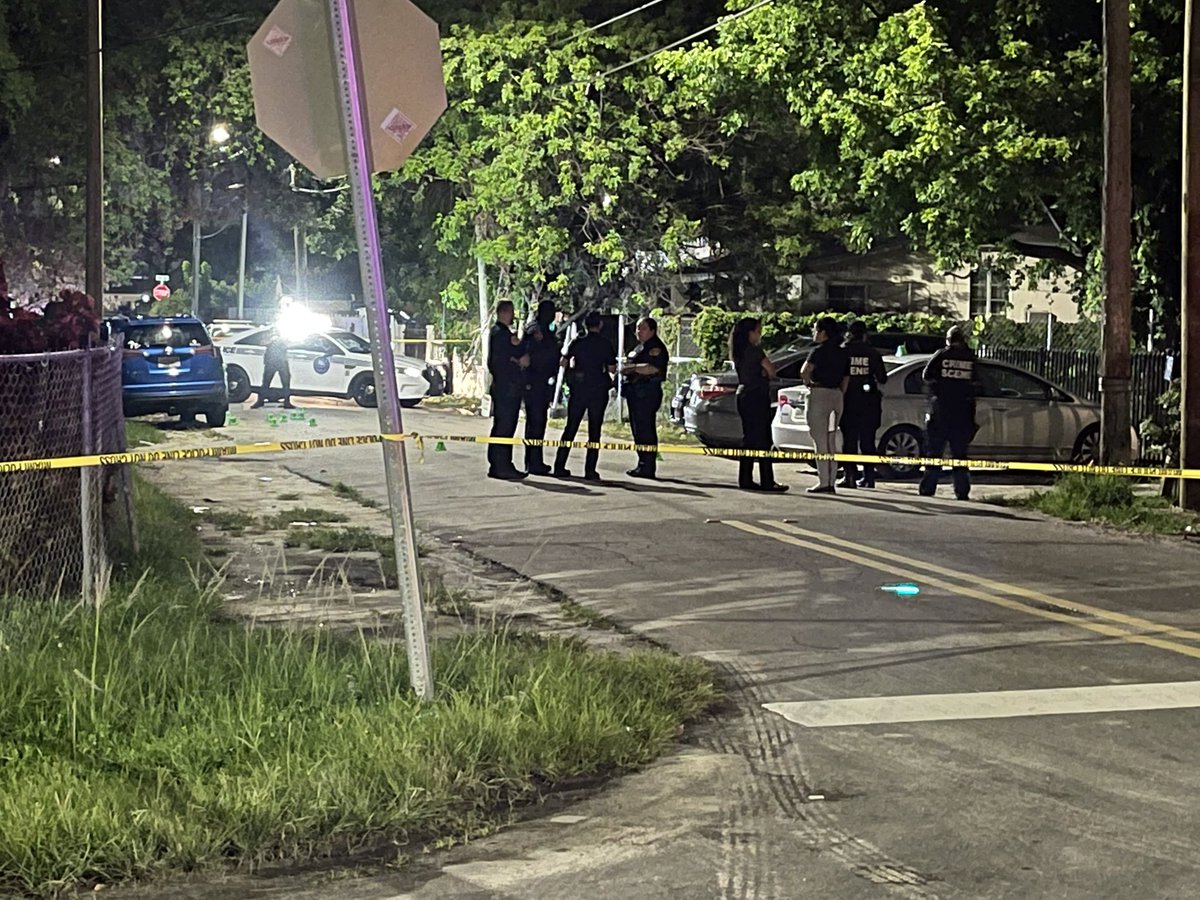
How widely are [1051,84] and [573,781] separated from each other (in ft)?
53.6

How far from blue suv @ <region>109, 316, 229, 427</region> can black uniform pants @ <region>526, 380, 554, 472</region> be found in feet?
29.1

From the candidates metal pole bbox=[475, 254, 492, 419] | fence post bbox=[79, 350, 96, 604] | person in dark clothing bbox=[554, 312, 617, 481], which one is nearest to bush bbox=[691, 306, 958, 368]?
metal pole bbox=[475, 254, 492, 419]

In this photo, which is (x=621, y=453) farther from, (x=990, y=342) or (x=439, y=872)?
(x=439, y=872)

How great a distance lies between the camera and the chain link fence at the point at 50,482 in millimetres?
8859

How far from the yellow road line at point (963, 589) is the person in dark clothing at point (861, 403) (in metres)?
3.87

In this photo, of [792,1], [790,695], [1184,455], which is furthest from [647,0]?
[790,695]

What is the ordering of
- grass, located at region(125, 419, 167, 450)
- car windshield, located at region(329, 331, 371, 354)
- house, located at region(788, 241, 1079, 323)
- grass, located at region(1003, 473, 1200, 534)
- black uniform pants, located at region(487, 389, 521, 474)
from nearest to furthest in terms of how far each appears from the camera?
grass, located at region(1003, 473, 1200, 534)
black uniform pants, located at region(487, 389, 521, 474)
grass, located at region(125, 419, 167, 450)
car windshield, located at region(329, 331, 371, 354)
house, located at region(788, 241, 1079, 323)

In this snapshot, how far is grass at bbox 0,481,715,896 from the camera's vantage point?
527 cm

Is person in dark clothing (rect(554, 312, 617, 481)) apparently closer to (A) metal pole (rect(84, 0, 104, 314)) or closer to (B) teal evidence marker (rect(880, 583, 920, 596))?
(A) metal pole (rect(84, 0, 104, 314))

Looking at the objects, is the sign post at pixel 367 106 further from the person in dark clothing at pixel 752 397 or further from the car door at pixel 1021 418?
the car door at pixel 1021 418

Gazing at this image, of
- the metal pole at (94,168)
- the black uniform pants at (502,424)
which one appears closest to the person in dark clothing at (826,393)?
the black uniform pants at (502,424)

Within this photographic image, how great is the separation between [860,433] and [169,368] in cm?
1203

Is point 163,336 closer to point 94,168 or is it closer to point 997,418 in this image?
point 94,168

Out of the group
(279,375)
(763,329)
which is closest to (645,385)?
(763,329)
